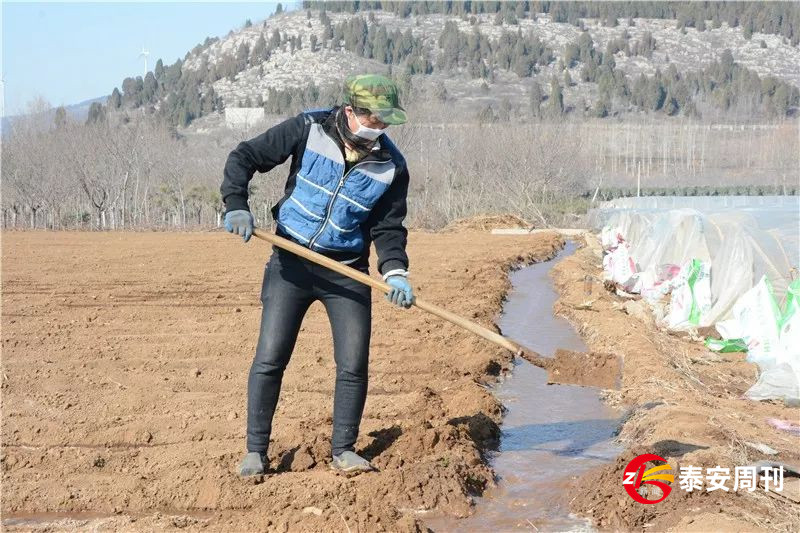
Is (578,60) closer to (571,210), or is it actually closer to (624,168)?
(624,168)

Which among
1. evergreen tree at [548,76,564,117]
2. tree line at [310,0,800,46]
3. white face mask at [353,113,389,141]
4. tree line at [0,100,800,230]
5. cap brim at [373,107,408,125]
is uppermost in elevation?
tree line at [310,0,800,46]

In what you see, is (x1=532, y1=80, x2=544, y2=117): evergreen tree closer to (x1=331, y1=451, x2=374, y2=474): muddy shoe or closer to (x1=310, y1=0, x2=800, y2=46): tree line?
(x1=310, y1=0, x2=800, y2=46): tree line

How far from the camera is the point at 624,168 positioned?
8256 cm

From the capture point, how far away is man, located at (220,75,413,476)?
4.61 metres

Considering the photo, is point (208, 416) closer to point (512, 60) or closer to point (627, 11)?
point (512, 60)

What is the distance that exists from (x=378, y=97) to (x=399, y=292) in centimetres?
99

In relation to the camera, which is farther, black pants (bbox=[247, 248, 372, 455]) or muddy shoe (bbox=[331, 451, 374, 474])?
muddy shoe (bbox=[331, 451, 374, 474])

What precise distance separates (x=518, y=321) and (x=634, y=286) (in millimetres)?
2559

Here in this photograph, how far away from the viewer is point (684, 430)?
587cm

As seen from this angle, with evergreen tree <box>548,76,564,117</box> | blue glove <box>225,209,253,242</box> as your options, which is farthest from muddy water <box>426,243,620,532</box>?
evergreen tree <box>548,76,564,117</box>

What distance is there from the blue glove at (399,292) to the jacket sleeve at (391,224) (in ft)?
0.24

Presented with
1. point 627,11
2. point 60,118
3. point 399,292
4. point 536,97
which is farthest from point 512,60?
point 399,292

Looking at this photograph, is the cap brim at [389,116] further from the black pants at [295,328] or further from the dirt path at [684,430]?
the dirt path at [684,430]

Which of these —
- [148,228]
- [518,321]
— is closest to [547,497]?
[518,321]
